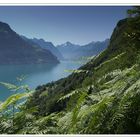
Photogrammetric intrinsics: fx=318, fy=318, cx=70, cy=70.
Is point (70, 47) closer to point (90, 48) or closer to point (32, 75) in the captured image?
point (32, 75)

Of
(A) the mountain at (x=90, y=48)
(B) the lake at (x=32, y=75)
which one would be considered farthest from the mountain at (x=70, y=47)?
(B) the lake at (x=32, y=75)

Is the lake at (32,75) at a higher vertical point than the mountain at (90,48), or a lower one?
lower

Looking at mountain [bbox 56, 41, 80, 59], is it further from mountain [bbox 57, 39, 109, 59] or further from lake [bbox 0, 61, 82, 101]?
lake [bbox 0, 61, 82, 101]

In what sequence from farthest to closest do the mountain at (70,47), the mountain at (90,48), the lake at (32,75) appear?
the mountain at (70,47) → the mountain at (90,48) → the lake at (32,75)

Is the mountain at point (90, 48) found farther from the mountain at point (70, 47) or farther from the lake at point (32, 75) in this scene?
the lake at point (32, 75)

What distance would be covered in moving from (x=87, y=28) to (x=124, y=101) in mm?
3343

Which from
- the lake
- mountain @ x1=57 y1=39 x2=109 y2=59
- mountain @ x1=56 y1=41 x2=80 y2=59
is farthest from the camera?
mountain @ x1=56 y1=41 x2=80 y2=59

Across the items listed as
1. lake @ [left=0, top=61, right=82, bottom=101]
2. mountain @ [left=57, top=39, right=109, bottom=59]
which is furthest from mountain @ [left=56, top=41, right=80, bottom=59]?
lake @ [left=0, top=61, right=82, bottom=101]

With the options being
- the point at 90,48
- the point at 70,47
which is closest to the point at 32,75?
the point at 70,47

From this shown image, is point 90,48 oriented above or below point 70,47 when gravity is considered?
above

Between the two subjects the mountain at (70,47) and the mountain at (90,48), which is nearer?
the mountain at (90,48)

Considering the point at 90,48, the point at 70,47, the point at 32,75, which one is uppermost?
the point at 90,48

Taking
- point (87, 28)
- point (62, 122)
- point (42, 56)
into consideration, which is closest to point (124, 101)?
point (62, 122)

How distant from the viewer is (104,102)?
2.86 m
